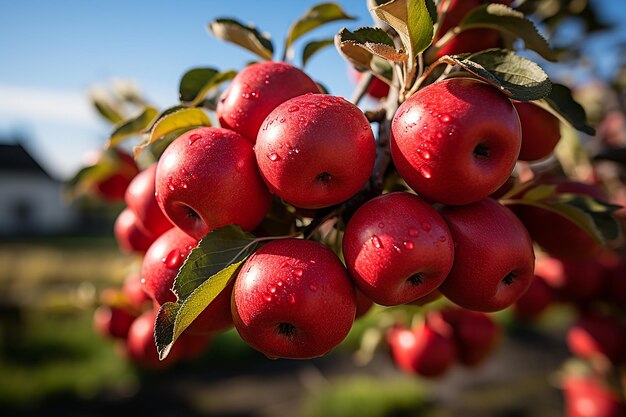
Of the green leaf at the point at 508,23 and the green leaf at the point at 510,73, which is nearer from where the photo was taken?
Answer: the green leaf at the point at 510,73

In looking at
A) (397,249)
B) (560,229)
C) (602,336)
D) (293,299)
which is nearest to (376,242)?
(397,249)

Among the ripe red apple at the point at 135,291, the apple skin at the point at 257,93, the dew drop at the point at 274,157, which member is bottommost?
the ripe red apple at the point at 135,291

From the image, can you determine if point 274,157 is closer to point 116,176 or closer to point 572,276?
point 116,176

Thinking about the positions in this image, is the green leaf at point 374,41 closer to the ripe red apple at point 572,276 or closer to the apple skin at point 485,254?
the apple skin at point 485,254

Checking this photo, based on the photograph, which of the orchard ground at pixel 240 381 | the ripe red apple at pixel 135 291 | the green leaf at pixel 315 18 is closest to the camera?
the green leaf at pixel 315 18

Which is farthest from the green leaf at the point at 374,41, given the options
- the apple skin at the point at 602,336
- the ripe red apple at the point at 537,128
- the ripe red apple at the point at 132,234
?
the apple skin at the point at 602,336

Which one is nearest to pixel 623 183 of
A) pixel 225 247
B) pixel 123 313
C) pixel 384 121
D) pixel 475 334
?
pixel 475 334
